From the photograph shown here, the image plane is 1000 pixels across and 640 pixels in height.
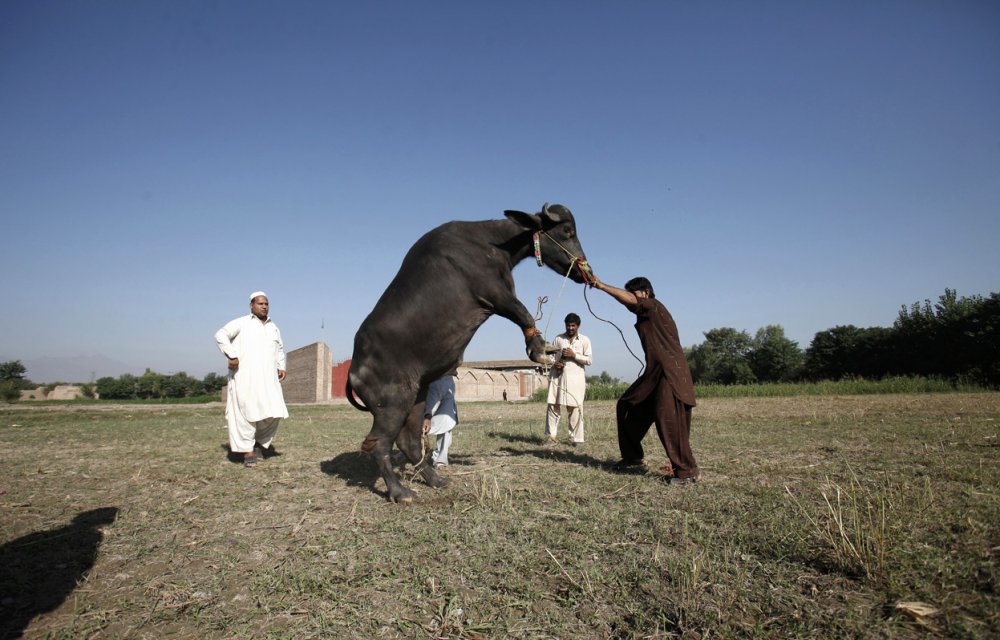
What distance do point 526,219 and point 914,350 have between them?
44.4 metres

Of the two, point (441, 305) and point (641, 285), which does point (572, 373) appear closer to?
point (641, 285)

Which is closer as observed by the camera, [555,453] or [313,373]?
[555,453]

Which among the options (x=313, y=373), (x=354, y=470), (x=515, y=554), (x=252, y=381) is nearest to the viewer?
(x=515, y=554)

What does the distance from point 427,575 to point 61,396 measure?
6995cm

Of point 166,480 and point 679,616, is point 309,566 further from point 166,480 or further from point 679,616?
point 166,480

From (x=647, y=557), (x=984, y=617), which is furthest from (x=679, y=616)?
(x=984, y=617)

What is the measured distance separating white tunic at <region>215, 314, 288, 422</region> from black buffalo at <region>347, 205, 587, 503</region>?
302cm

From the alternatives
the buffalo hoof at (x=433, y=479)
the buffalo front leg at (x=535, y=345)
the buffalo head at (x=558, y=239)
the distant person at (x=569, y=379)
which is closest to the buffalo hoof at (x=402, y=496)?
the buffalo hoof at (x=433, y=479)

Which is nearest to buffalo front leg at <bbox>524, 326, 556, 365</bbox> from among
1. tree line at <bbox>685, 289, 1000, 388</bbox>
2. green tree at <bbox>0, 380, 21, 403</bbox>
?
tree line at <bbox>685, 289, 1000, 388</bbox>

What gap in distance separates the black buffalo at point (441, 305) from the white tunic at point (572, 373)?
4.45 m

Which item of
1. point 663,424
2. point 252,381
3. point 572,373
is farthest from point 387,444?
point 572,373

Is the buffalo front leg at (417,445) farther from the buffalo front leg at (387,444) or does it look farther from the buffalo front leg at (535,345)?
the buffalo front leg at (535,345)

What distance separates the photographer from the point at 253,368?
23.7ft

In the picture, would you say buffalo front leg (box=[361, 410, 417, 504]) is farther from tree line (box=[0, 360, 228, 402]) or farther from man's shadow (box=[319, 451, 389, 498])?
tree line (box=[0, 360, 228, 402])
